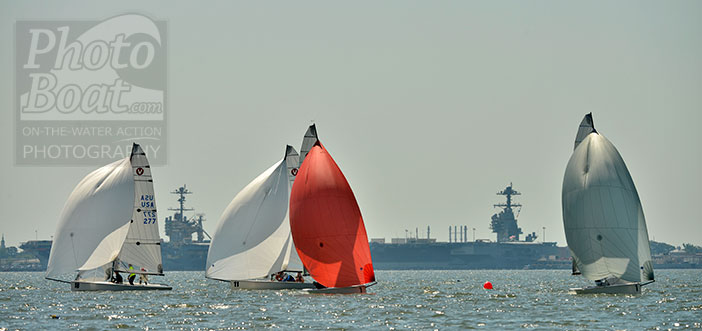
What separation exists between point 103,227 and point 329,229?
13.8 meters

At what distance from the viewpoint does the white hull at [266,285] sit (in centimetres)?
5512

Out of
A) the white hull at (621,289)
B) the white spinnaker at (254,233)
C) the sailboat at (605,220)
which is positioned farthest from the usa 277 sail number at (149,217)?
the white hull at (621,289)

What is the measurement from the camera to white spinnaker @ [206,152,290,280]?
185 ft

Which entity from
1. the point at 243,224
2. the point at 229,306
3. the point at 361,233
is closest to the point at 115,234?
the point at 243,224

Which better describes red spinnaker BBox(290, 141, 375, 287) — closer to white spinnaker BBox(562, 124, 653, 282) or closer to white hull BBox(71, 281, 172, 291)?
white spinnaker BBox(562, 124, 653, 282)

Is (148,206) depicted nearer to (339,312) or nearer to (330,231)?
(330,231)

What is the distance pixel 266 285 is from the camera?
56.3 meters

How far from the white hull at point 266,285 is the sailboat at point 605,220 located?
45.8 feet

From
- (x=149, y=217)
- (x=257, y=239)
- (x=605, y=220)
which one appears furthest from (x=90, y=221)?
(x=605, y=220)

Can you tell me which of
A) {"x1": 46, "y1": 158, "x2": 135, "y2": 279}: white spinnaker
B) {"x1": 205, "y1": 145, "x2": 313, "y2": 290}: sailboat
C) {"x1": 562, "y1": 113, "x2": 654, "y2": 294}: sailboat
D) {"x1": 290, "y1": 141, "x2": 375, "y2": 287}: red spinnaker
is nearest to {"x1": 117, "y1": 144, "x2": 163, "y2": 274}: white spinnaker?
{"x1": 46, "y1": 158, "x2": 135, "y2": 279}: white spinnaker

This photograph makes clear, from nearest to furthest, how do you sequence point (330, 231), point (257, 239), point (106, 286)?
point (330, 231) → point (106, 286) → point (257, 239)

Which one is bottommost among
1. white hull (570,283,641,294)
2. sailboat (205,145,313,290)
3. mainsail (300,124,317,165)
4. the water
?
the water

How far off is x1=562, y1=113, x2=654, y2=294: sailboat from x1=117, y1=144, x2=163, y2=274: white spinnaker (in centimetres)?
2139

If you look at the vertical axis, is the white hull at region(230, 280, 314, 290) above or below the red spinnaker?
below
